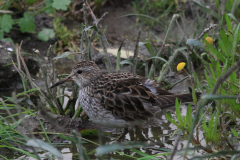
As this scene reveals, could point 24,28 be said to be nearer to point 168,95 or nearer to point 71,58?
point 71,58

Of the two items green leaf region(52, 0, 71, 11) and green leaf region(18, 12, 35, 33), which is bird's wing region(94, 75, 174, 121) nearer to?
green leaf region(52, 0, 71, 11)

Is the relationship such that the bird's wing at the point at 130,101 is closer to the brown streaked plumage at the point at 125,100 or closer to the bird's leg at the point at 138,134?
the brown streaked plumage at the point at 125,100

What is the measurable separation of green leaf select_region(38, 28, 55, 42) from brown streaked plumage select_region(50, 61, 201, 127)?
2.70m

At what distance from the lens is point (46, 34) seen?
301 inches

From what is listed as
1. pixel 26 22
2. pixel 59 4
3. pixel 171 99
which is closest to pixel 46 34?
pixel 26 22

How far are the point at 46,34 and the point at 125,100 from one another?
3.43 metres

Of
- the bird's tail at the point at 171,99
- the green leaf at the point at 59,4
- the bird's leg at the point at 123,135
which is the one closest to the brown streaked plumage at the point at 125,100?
the bird's tail at the point at 171,99

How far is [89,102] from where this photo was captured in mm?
5023

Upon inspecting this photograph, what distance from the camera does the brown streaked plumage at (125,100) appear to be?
193 inches

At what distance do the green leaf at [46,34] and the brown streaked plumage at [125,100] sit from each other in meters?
2.70

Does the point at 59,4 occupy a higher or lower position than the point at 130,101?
higher

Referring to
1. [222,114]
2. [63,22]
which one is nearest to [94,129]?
[222,114]

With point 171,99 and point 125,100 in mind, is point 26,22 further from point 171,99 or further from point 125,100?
point 171,99

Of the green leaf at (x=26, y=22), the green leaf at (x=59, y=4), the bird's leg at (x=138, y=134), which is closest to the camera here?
the bird's leg at (x=138, y=134)
